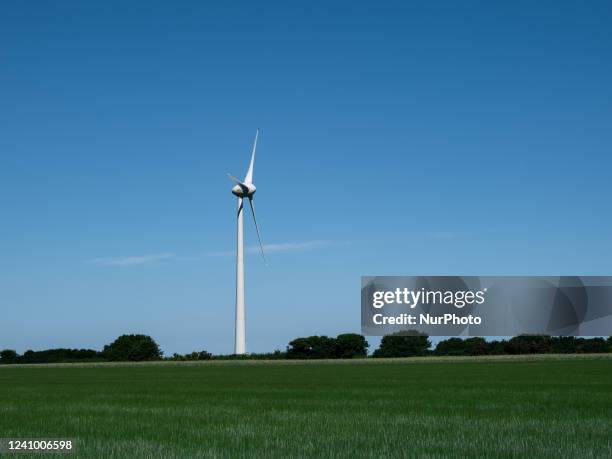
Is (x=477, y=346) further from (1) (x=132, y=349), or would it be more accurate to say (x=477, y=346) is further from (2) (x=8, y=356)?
(2) (x=8, y=356)

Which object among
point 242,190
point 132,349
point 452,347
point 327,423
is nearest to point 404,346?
point 452,347

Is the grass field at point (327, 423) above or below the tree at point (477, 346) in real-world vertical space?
below

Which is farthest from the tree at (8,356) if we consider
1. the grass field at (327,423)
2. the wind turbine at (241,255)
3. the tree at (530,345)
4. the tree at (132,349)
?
the grass field at (327,423)

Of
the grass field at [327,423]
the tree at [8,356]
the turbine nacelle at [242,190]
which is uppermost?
the turbine nacelle at [242,190]

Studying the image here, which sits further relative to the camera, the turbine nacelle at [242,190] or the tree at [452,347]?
the tree at [452,347]

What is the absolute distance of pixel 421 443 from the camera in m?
18.8

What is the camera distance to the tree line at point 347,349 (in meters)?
121

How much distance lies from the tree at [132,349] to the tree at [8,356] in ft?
60.1

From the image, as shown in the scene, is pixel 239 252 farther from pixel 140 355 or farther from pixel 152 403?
pixel 152 403

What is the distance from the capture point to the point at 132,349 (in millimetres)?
143000

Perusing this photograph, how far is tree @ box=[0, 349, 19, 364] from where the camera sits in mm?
155500

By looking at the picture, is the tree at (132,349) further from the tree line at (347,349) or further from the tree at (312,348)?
the tree at (312,348)

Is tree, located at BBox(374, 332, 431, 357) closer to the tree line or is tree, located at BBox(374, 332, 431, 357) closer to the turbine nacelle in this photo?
the tree line

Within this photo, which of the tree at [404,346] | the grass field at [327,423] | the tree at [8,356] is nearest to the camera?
the grass field at [327,423]
